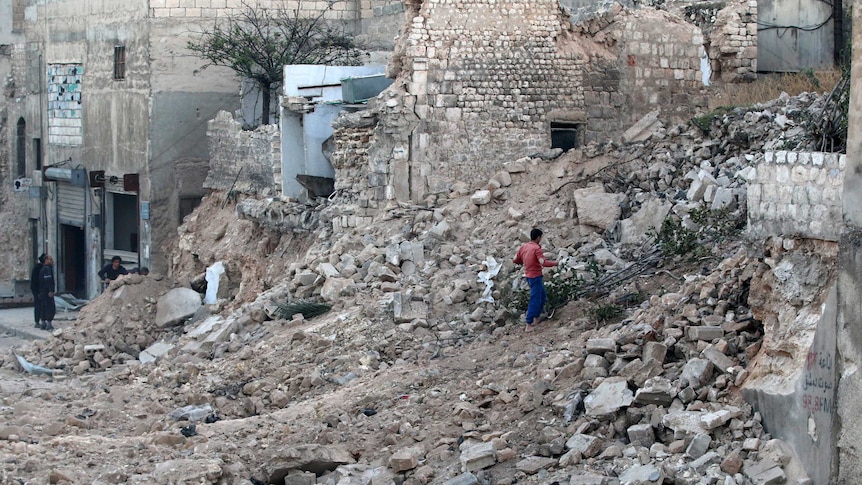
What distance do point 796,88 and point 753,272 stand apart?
6603 mm

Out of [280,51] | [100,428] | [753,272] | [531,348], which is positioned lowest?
[100,428]

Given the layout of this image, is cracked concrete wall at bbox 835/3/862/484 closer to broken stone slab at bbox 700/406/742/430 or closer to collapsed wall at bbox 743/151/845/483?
collapsed wall at bbox 743/151/845/483

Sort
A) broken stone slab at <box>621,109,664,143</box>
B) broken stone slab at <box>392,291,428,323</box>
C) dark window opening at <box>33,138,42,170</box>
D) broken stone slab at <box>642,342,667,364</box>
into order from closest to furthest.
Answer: broken stone slab at <box>642,342,667,364</box>, broken stone slab at <box>392,291,428,323</box>, broken stone slab at <box>621,109,664,143</box>, dark window opening at <box>33,138,42,170</box>

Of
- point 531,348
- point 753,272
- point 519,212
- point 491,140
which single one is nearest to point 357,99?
point 491,140

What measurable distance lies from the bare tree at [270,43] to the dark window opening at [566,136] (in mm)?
5068

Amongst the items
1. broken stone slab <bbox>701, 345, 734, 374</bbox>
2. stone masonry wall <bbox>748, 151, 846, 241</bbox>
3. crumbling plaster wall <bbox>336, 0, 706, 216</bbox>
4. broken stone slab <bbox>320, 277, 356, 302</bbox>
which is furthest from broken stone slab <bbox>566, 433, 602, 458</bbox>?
crumbling plaster wall <bbox>336, 0, 706, 216</bbox>

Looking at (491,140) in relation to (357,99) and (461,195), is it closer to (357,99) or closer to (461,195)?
(461,195)

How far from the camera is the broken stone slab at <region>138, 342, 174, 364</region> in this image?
1501 centimetres

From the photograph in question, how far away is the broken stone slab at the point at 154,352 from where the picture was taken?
1501 centimetres

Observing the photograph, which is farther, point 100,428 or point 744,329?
point 100,428

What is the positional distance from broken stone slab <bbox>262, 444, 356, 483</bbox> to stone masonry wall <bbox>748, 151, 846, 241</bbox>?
3.56 m

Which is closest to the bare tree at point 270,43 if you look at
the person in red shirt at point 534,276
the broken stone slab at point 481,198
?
the broken stone slab at point 481,198

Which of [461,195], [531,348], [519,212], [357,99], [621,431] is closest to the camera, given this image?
[621,431]

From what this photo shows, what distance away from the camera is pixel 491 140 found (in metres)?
15.3
